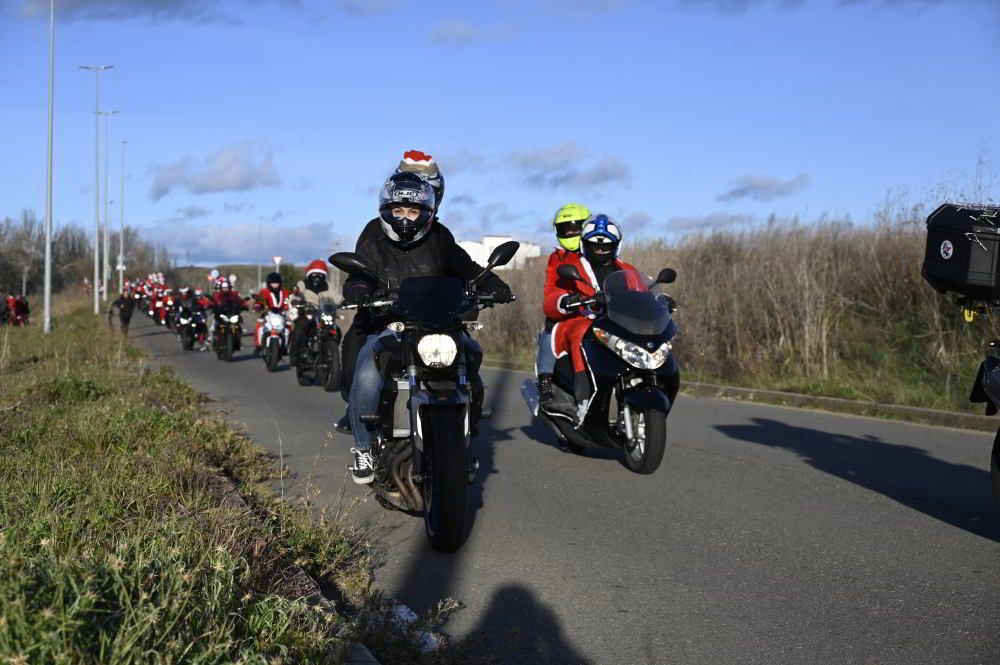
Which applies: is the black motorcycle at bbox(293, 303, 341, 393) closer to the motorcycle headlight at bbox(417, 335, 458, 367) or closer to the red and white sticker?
the motorcycle headlight at bbox(417, 335, 458, 367)

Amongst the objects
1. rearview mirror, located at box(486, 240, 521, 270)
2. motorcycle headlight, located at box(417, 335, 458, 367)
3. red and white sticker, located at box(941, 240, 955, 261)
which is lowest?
motorcycle headlight, located at box(417, 335, 458, 367)

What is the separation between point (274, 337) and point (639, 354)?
511 inches

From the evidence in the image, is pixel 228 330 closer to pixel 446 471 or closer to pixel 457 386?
pixel 457 386

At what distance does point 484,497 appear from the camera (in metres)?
7.50

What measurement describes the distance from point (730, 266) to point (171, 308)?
88.2 ft

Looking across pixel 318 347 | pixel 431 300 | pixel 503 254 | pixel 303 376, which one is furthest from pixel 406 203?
pixel 303 376

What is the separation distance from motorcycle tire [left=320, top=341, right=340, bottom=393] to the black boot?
668 cm

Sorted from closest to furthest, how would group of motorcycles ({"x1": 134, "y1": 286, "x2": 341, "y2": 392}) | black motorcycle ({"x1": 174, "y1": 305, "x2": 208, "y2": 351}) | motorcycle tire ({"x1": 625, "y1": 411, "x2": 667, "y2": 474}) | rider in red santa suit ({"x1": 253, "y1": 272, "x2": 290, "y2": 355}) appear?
motorcycle tire ({"x1": 625, "y1": 411, "x2": 667, "y2": 474}) < group of motorcycles ({"x1": 134, "y1": 286, "x2": 341, "y2": 392}) < rider in red santa suit ({"x1": 253, "y1": 272, "x2": 290, "y2": 355}) < black motorcycle ({"x1": 174, "y1": 305, "x2": 208, "y2": 351})

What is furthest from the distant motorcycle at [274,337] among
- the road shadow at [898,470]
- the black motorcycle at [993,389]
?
the black motorcycle at [993,389]

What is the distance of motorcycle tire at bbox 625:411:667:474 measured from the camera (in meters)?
7.94

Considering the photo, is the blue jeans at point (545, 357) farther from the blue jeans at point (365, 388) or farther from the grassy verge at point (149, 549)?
the blue jeans at point (365, 388)

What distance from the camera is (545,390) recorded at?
9.02m

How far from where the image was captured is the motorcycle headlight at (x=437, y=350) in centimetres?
571

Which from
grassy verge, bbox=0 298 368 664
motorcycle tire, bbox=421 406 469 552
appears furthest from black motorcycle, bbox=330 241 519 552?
grassy verge, bbox=0 298 368 664
